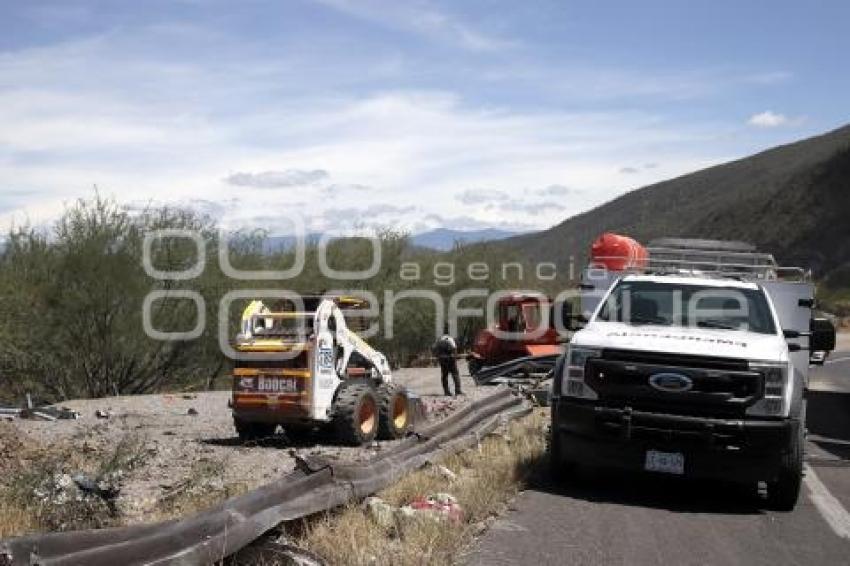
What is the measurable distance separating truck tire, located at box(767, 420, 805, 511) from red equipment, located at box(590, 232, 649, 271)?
964 cm

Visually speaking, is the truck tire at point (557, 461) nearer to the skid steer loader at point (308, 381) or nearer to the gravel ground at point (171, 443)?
the gravel ground at point (171, 443)

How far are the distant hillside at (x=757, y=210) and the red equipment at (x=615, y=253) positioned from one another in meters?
46.3

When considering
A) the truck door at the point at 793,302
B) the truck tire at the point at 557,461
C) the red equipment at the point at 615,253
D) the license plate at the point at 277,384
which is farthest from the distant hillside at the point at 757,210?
the truck tire at the point at 557,461

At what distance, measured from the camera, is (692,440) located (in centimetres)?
922

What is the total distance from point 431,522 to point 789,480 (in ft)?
11.9

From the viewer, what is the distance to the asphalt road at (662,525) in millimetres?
7539

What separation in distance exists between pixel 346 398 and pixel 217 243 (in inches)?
577

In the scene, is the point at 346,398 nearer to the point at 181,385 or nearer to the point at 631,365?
the point at 631,365

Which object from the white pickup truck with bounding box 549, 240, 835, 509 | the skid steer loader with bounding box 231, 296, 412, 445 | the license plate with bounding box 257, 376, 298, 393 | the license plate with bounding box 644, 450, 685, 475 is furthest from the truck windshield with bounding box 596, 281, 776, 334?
the license plate with bounding box 257, 376, 298, 393

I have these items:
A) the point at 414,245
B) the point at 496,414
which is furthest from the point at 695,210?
the point at 496,414

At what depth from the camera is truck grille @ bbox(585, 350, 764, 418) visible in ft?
30.3

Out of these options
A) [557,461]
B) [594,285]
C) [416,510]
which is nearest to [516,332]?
[594,285]

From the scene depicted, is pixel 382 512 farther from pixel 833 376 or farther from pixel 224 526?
pixel 833 376

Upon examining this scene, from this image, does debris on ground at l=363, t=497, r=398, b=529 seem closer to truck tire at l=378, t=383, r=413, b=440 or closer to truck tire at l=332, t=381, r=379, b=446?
truck tire at l=332, t=381, r=379, b=446
